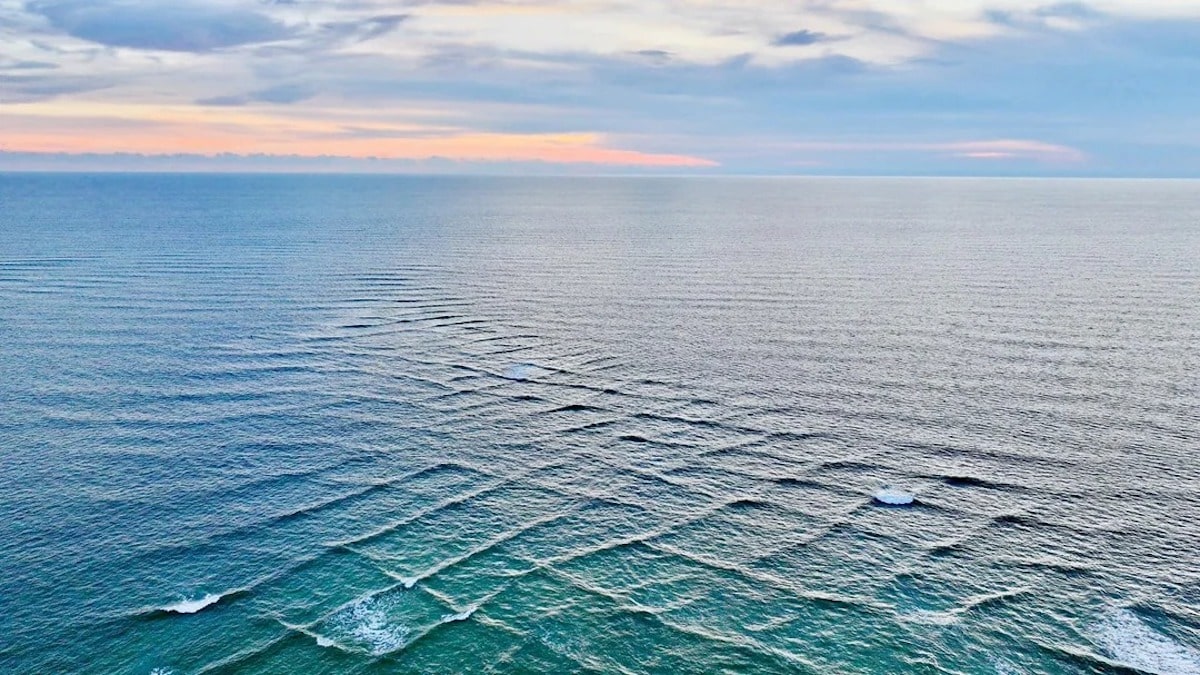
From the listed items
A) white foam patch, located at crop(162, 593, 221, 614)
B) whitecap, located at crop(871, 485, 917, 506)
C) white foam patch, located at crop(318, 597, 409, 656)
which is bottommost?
white foam patch, located at crop(318, 597, 409, 656)

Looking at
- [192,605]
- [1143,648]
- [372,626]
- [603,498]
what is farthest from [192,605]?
[1143,648]

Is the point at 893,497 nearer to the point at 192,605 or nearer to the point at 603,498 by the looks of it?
the point at 603,498

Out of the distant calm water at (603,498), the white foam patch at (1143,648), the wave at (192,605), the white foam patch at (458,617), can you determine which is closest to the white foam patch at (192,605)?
the wave at (192,605)

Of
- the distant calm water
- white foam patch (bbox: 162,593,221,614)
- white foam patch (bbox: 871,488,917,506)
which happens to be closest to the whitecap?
white foam patch (bbox: 871,488,917,506)

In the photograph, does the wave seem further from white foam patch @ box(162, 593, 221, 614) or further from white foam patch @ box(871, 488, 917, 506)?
white foam patch @ box(871, 488, 917, 506)

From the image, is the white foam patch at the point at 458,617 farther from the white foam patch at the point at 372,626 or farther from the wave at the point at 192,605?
the wave at the point at 192,605

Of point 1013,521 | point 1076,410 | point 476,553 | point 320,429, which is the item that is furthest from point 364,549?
point 1076,410
